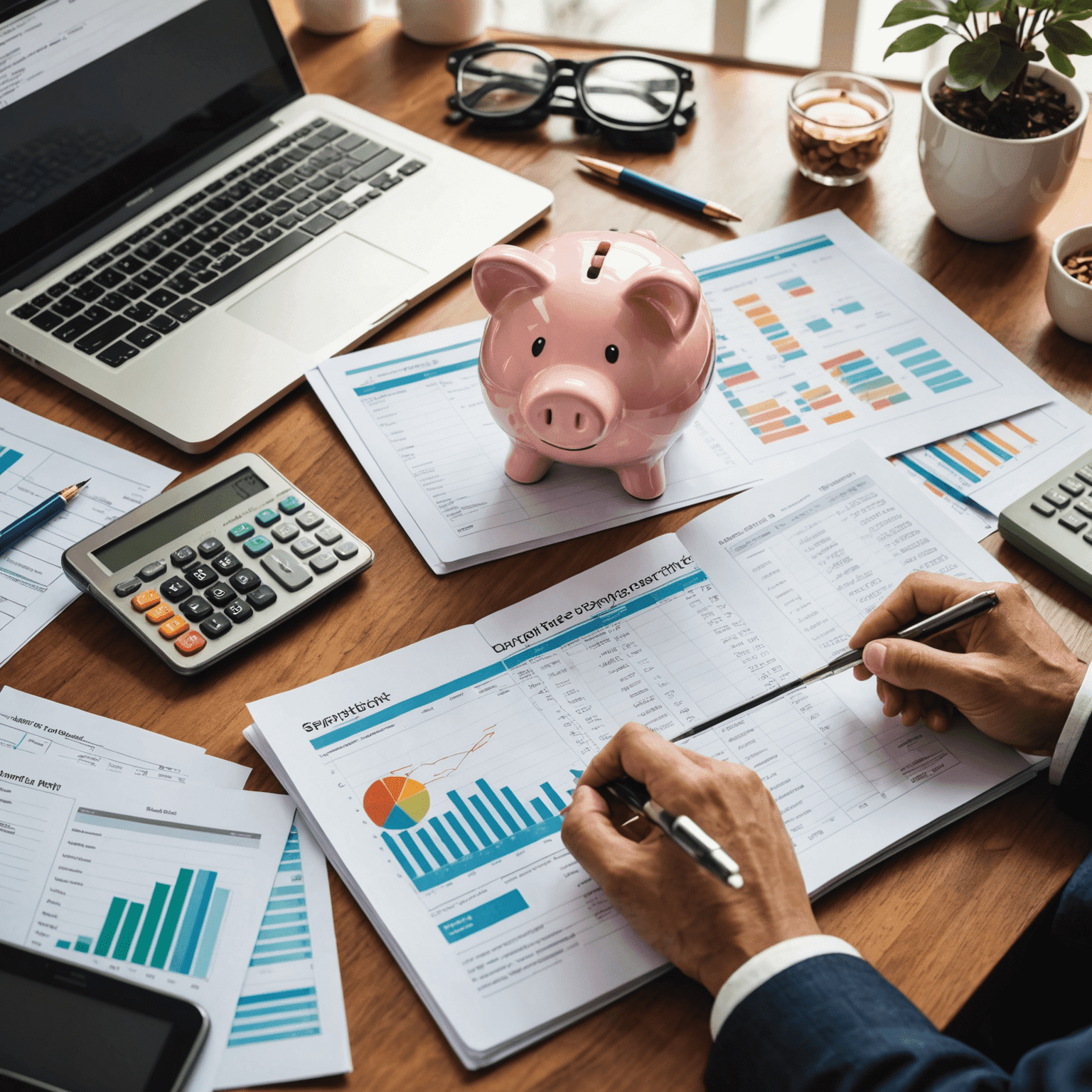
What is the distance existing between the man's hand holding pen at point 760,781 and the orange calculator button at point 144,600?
351mm

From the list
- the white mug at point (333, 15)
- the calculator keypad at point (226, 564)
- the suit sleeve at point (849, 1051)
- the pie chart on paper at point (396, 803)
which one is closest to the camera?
the suit sleeve at point (849, 1051)

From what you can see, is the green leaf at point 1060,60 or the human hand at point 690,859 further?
the green leaf at point 1060,60

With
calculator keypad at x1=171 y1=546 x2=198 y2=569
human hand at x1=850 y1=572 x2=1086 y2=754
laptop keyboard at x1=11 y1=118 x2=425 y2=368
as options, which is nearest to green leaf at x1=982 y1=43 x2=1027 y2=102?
human hand at x1=850 y1=572 x2=1086 y2=754

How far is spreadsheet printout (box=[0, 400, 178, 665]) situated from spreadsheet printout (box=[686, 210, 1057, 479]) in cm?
52

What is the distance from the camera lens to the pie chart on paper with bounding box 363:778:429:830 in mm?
687

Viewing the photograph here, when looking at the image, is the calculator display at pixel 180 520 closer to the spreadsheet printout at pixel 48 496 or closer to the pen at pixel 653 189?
the spreadsheet printout at pixel 48 496

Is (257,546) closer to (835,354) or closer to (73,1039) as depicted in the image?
(73,1039)

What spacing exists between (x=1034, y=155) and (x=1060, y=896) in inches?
26.6

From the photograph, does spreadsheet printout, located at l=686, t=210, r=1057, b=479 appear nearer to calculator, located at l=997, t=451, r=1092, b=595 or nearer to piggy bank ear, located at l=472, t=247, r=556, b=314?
calculator, located at l=997, t=451, r=1092, b=595

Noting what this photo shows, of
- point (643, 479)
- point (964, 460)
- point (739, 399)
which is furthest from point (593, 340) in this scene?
point (964, 460)

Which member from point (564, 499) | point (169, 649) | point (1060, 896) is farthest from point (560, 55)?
point (1060, 896)

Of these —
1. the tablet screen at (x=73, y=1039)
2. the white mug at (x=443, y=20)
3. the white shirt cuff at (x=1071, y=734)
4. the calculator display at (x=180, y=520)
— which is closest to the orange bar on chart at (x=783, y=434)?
the white shirt cuff at (x=1071, y=734)

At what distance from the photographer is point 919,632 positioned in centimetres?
74

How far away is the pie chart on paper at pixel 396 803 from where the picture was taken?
69cm
